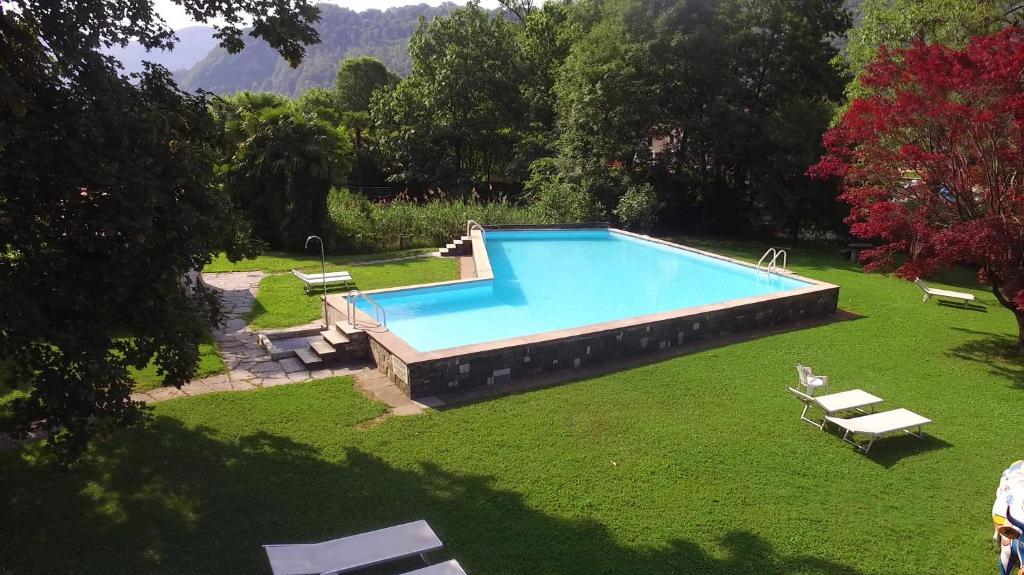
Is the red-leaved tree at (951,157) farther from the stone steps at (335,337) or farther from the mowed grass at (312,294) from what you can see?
the mowed grass at (312,294)

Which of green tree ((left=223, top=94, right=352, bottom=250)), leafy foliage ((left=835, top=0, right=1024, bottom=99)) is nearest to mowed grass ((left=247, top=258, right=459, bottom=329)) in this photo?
green tree ((left=223, top=94, right=352, bottom=250))

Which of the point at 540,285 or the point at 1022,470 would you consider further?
the point at 540,285

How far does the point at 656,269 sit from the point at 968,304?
684 cm

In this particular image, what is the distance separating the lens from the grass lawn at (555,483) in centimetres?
479

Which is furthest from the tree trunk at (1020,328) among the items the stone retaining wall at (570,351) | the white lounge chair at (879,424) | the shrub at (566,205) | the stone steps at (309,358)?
the shrub at (566,205)

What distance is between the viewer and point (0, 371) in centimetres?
518

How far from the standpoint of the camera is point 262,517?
5113 millimetres

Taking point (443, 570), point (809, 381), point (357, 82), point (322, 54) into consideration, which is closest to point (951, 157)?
point (809, 381)

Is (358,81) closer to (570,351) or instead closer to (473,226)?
(473,226)

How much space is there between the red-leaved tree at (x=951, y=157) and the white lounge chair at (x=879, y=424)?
122 inches

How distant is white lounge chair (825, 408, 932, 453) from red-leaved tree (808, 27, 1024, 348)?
3098 millimetres

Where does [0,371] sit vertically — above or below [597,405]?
above

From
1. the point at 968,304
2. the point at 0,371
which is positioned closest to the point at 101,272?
the point at 0,371

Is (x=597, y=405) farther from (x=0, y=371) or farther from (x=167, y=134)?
(x=0, y=371)
